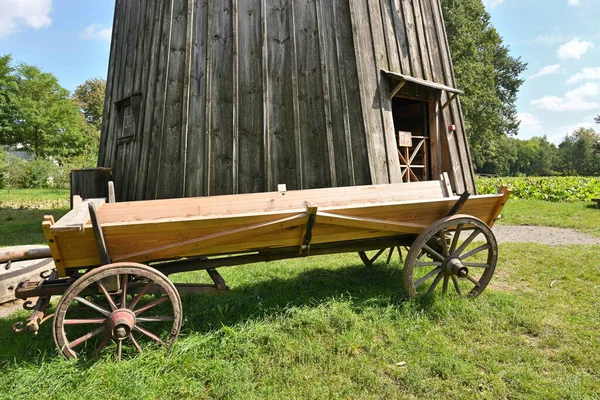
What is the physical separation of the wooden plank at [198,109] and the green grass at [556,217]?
8.44 meters

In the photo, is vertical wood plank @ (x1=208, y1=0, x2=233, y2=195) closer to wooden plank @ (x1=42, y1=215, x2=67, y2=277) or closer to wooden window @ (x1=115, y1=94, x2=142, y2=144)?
wooden window @ (x1=115, y1=94, x2=142, y2=144)

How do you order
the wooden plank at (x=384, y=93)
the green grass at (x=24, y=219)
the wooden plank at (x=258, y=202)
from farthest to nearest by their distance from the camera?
the green grass at (x=24, y=219), the wooden plank at (x=384, y=93), the wooden plank at (x=258, y=202)

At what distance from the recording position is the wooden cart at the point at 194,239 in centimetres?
275

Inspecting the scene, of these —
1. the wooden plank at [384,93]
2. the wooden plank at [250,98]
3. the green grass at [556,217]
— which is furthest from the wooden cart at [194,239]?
the green grass at [556,217]

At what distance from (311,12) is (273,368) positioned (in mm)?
5714

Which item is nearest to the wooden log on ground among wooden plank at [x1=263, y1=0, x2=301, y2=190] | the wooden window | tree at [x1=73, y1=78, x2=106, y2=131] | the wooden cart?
the wooden cart

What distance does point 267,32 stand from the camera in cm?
591

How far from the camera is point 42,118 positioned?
96.6 ft

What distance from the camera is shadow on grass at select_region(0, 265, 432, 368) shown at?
3.19 m

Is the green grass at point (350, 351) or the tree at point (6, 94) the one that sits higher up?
the tree at point (6, 94)

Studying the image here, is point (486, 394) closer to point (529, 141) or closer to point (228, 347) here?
point (228, 347)

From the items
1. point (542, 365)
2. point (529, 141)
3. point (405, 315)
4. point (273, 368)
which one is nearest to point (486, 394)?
point (542, 365)

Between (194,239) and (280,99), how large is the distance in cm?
363

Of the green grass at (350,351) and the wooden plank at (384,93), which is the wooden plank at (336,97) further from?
the green grass at (350,351)
